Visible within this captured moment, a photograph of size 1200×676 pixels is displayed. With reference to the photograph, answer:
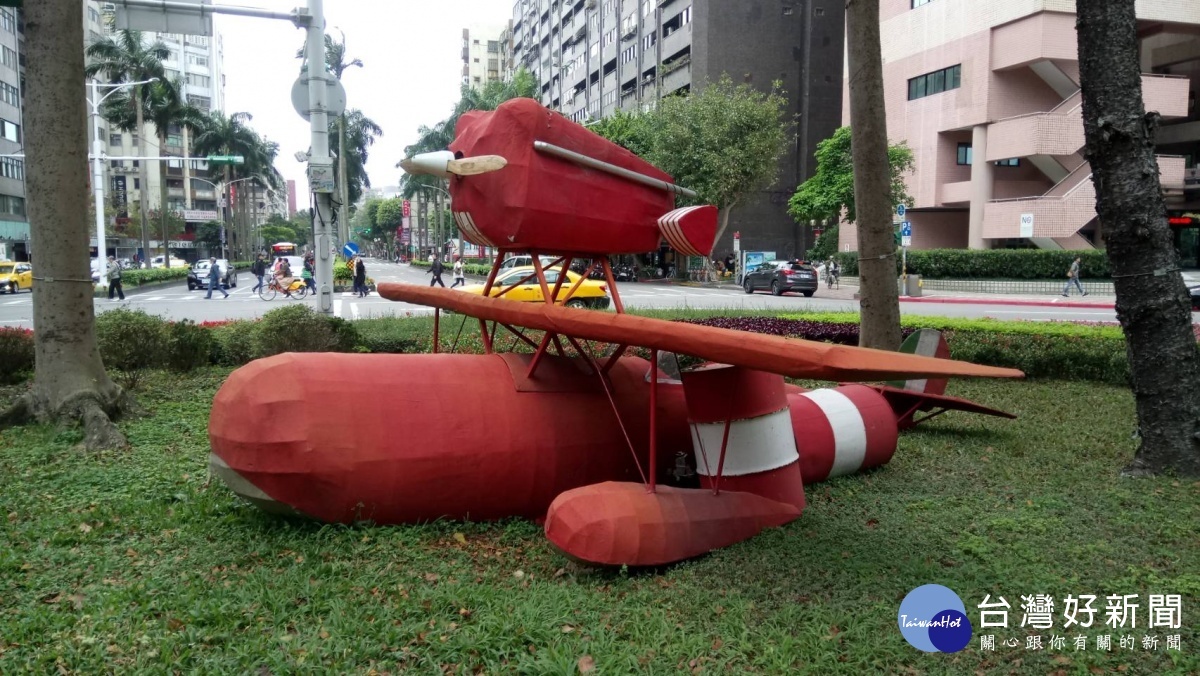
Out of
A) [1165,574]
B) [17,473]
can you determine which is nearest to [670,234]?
[1165,574]

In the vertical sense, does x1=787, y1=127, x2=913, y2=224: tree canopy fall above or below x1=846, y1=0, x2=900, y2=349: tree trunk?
above

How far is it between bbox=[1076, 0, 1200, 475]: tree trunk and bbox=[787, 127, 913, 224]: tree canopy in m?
28.7

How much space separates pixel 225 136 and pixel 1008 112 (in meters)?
48.6

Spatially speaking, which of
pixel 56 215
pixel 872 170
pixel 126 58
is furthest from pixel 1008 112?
pixel 126 58

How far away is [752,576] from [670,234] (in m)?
2.35

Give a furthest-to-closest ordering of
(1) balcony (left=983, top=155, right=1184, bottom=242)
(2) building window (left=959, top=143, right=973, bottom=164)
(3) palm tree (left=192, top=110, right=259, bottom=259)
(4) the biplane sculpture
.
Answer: (3) palm tree (left=192, top=110, right=259, bottom=259) < (2) building window (left=959, top=143, right=973, bottom=164) < (1) balcony (left=983, top=155, right=1184, bottom=242) < (4) the biplane sculpture

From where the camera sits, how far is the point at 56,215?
7273 mm

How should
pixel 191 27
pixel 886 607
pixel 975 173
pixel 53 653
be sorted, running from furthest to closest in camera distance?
pixel 975 173
pixel 191 27
pixel 886 607
pixel 53 653

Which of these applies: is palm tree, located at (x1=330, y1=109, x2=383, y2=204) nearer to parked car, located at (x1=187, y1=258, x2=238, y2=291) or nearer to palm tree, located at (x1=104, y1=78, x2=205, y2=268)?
palm tree, located at (x1=104, y1=78, x2=205, y2=268)

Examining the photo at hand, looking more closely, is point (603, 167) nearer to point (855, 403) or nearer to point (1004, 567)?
point (855, 403)

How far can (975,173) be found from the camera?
3278 centimetres

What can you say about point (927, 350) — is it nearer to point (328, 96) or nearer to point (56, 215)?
point (56, 215)

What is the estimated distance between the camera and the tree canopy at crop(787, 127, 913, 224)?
33656mm

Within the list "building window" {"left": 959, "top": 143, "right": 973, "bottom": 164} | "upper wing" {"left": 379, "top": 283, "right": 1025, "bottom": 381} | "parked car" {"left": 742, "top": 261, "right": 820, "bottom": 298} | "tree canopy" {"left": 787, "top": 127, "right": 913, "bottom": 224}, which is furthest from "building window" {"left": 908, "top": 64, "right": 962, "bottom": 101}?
"upper wing" {"left": 379, "top": 283, "right": 1025, "bottom": 381}
